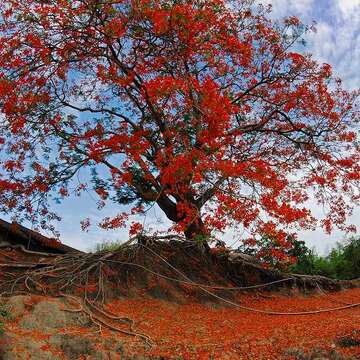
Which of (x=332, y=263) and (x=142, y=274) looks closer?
(x=142, y=274)

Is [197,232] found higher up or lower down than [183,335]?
higher up

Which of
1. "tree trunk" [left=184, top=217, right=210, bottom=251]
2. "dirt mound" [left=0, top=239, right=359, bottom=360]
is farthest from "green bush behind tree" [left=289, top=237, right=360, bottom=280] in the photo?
"tree trunk" [left=184, top=217, right=210, bottom=251]

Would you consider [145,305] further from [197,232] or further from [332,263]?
[332,263]

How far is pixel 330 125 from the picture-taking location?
13.7 metres

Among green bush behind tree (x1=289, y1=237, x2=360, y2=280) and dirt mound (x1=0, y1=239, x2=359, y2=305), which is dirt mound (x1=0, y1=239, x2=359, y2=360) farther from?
green bush behind tree (x1=289, y1=237, x2=360, y2=280)

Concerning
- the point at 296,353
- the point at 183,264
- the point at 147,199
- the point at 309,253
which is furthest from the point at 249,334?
the point at 309,253

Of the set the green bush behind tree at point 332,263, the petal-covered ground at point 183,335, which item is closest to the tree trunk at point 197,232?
the petal-covered ground at point 183,335

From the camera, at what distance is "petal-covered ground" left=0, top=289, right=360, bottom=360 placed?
7.75 metres

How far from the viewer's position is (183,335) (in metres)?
9.09

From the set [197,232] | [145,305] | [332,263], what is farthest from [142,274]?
[332,263]

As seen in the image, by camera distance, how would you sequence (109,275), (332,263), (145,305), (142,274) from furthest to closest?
(332,263), (142,274), (109,275), (145,305)

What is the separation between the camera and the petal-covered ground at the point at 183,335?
775 cm

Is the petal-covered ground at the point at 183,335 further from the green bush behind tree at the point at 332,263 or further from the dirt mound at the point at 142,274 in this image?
the green bush behind tree at the point at 332,263

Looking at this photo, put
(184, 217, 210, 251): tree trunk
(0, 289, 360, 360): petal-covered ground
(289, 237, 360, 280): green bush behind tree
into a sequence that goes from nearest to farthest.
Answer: (0, 289, 360, 360): petal-covered ground
(184, 217, 210, 251): tree trunk
(289, 237, 360, 280): green bush behind tree
